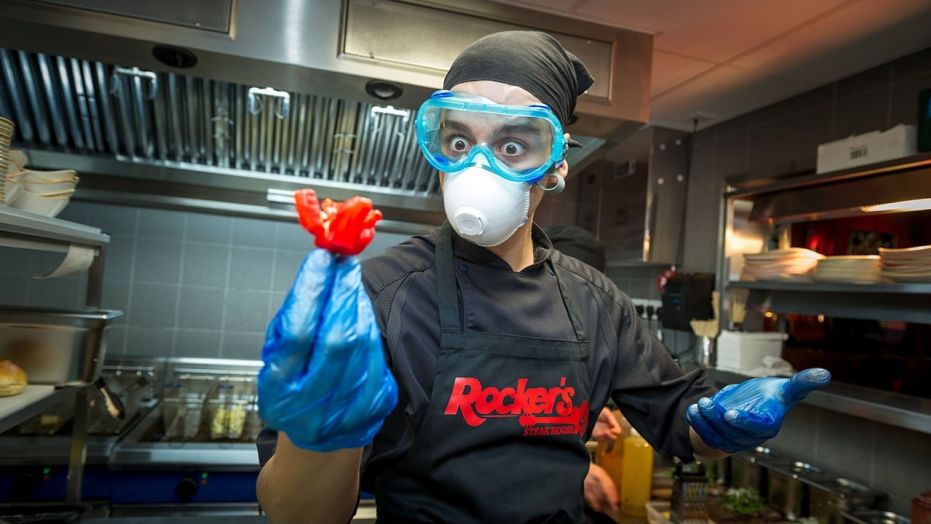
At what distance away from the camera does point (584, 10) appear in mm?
2275

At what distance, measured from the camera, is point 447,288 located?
1043 mm

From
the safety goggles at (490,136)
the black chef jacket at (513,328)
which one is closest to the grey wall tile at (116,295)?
the black chef jacket at (513,328)

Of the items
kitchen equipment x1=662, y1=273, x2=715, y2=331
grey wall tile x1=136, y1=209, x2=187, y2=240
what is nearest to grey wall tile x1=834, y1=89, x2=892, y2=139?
kitchen equipment x1=662, y1=273, x2=715, y2=331

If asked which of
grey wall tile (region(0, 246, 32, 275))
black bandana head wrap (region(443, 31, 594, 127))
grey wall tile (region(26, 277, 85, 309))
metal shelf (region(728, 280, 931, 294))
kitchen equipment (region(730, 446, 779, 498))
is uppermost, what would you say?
black bandana head wrap (region(443, 31, 594, 127))

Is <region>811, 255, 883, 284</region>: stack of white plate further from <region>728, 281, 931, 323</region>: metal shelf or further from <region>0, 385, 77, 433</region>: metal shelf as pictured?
<region>0, 385, 77, 433</region>: metal shelf

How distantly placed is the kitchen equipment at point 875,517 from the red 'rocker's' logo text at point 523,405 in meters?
1.87

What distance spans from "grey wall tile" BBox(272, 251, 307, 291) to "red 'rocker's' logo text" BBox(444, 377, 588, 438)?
9.60 ft

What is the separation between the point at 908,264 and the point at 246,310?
3571 mm

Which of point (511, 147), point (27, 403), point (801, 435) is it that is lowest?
point (801, 435)

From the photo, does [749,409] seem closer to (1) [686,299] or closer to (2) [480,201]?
(2) [480,201]

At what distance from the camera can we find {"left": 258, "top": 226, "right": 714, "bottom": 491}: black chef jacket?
0.95 meters

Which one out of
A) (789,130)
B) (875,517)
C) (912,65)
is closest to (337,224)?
(875,517)

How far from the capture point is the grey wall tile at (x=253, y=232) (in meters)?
3.58

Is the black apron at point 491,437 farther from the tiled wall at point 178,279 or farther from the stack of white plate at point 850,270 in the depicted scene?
the tiled wall at point 178,279
